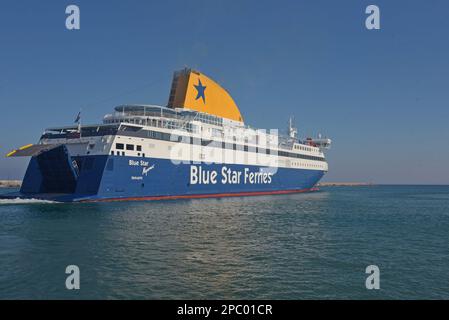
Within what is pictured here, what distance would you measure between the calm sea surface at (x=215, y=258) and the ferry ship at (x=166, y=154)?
10612 mm

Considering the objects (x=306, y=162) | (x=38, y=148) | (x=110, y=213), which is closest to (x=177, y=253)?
(x=110, y=213)

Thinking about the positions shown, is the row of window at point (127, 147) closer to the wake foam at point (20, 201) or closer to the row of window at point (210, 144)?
the row of window at point (210, 144)

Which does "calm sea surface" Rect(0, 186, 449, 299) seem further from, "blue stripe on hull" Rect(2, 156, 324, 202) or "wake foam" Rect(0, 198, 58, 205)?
"blue stripe on hull" Rect(2, 156, 324, 202)

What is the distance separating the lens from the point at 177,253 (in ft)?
47.3

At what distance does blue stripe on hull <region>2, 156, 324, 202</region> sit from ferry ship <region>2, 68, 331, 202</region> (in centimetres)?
10

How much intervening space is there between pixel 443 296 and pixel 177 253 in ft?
31.3

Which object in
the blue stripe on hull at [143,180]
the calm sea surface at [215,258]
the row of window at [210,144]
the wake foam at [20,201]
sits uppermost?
the row of window at [210,144]

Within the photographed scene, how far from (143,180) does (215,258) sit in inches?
965

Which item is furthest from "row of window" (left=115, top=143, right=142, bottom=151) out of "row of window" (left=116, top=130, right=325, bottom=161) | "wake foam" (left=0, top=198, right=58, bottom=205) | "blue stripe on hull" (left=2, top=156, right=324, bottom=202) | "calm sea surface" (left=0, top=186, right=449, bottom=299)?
"calm sea surface" (left=0, top=186, right=449, bottom=299)

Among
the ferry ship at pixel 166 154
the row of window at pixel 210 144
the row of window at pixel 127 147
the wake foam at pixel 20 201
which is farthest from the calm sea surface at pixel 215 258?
the row of window at pixel 210 144

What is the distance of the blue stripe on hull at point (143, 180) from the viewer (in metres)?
33.5

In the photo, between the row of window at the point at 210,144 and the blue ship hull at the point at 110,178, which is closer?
the blue ship hull at the point at 110,178

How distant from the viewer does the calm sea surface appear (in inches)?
405
